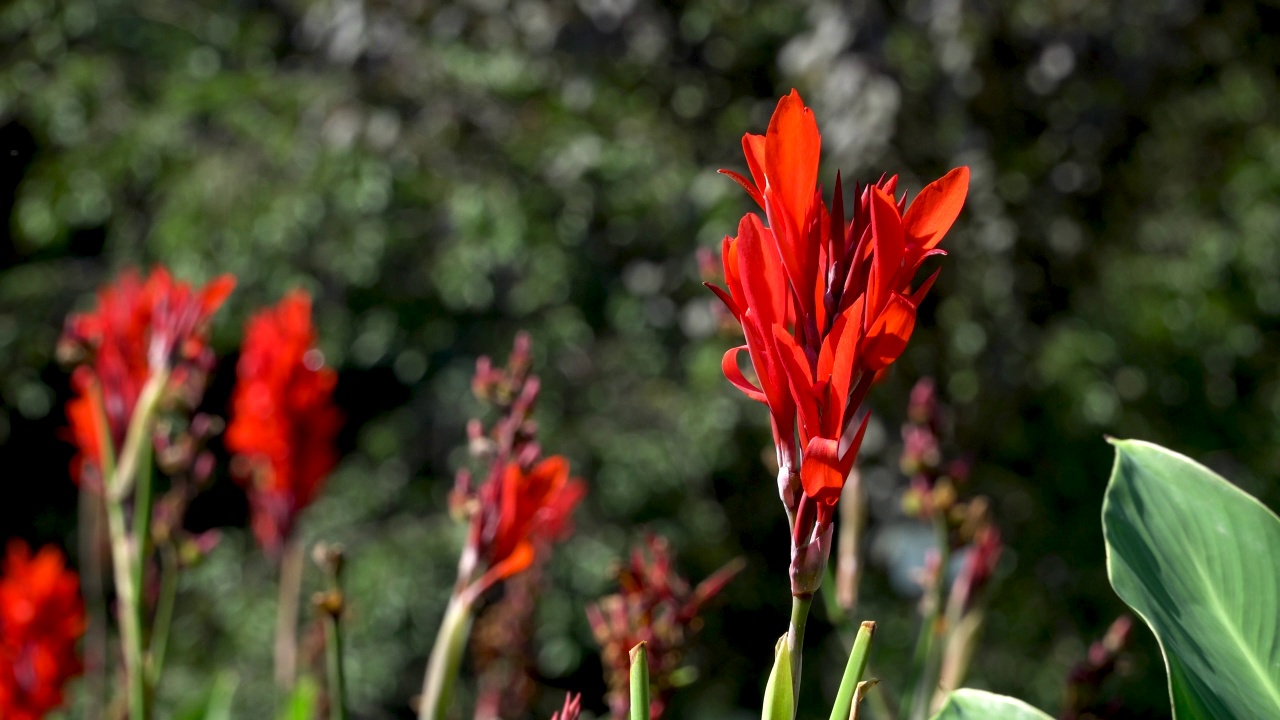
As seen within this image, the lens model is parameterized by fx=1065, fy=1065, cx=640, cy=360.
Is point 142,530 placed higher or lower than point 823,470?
lower

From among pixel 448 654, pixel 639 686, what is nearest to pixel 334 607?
pixel 448 654

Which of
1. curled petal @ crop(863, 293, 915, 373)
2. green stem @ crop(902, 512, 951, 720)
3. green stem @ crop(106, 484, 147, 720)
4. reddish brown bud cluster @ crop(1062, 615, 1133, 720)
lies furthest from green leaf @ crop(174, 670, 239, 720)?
curled petal @ crop(863, 293, 915, 373)

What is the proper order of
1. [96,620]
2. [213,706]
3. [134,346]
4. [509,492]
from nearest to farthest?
[509,492] → [134,346] → [213,706] → [96,620]

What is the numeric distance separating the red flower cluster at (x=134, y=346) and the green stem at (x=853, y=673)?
0.57 meters

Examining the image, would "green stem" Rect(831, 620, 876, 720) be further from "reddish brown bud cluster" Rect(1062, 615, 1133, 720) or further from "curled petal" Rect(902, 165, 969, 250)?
"reddish brown bud cluster" Rect(1062, 615, 1133, 720)

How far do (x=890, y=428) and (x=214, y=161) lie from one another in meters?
1.63

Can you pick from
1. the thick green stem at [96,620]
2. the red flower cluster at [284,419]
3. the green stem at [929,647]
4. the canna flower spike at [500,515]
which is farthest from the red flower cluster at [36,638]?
the green stem at [929,647]

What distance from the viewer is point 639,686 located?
1.30 feet

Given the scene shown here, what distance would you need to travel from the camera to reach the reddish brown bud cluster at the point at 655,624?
56 cm

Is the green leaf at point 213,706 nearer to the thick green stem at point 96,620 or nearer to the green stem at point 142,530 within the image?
the thick green stem at point 96,620

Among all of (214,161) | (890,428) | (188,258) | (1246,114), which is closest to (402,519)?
(188,258)

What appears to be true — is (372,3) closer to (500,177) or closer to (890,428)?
(500,177)

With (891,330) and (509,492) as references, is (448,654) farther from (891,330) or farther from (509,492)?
(891,330)

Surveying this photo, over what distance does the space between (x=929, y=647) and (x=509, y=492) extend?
371 millimetres
